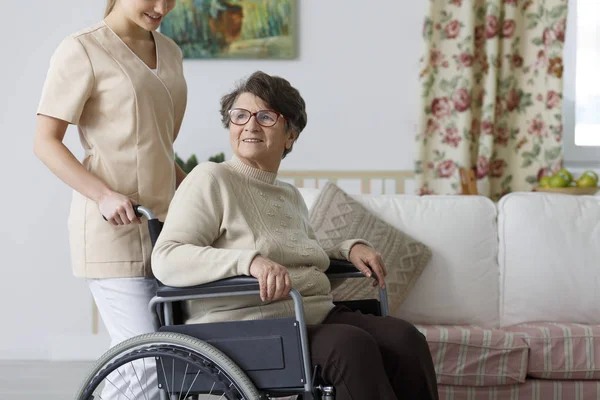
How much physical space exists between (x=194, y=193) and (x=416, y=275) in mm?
1292

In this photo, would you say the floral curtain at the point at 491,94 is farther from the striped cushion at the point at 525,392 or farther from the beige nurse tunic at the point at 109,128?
the beige nurse tunic at the point at 109,128

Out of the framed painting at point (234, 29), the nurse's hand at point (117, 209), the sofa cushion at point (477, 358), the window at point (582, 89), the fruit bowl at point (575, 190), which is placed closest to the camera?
the nurse's hand at point (117, 209)

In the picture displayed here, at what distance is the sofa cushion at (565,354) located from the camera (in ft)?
A: 8.12

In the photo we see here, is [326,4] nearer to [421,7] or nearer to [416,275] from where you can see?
[421,7]

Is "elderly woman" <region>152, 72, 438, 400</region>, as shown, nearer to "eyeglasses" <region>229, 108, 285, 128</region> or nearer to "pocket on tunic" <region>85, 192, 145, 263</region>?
"eyeglasses" <region>229, 108, 285, 128</region>

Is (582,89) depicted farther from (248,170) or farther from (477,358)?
(248,170)

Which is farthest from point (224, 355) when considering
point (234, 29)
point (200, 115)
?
point (234, 29)

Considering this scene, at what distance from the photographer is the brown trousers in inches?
57.7

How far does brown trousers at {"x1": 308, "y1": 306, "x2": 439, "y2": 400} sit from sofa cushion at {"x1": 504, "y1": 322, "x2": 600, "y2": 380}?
938mm

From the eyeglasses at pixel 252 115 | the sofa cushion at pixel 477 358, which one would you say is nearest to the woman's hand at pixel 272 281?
the eyeglasses at pixel 252 115

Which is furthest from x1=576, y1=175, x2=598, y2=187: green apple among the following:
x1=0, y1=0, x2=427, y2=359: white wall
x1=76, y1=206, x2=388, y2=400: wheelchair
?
x1=76, y1=206, x2=388, y2=400: wheelchair

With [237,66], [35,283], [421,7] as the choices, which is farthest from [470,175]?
[35,283]

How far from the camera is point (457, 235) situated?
2.80m

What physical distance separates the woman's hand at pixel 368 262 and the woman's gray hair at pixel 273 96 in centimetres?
33
